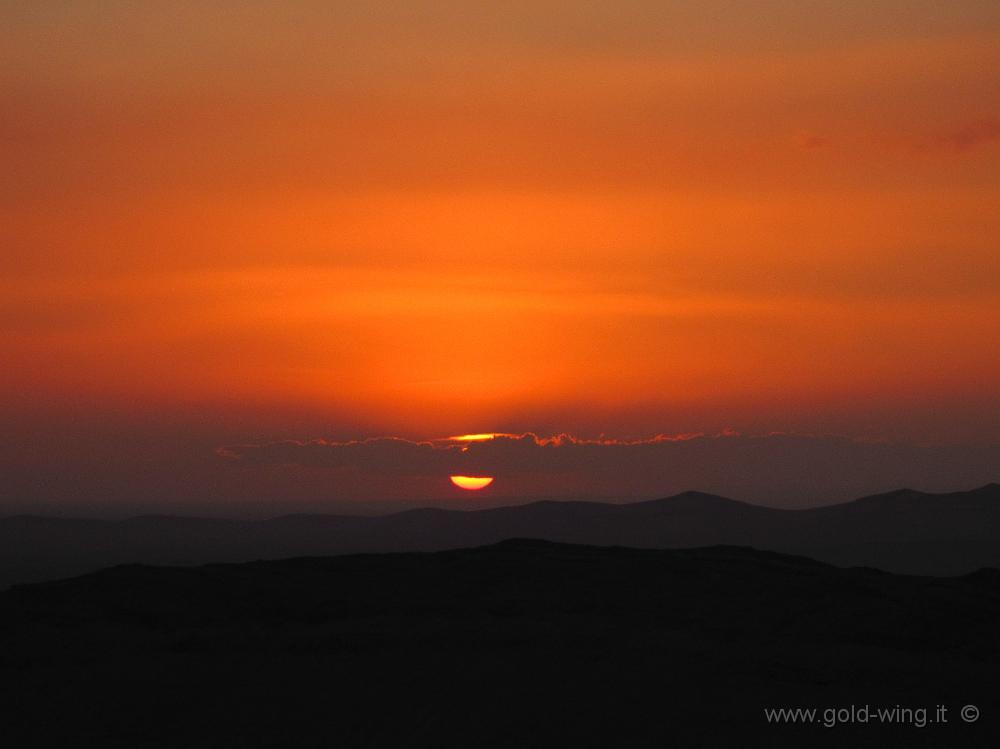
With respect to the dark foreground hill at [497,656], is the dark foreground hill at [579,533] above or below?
above

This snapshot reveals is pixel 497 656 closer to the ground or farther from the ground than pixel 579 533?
closer to the ground

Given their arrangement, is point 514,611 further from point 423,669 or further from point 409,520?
point 409,520

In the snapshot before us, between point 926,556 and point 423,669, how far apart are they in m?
37.5

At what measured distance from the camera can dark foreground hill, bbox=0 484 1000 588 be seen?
5181cm

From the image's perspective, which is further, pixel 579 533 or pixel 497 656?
pixel 579 533

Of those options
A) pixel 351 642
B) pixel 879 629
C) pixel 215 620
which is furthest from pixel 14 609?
pixel 879 629

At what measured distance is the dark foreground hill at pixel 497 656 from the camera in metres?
12.1

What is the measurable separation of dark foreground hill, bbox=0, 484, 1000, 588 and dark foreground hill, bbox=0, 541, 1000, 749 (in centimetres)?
2751

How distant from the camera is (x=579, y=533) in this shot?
6719cm

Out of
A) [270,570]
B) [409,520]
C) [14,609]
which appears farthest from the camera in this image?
[409,520]

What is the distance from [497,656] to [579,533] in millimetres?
53818

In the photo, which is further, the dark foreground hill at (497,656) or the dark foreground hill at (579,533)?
the dark foreground hill at (579,533)

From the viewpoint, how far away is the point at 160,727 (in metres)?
12.3

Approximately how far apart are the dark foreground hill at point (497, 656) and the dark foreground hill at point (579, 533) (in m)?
27.5
